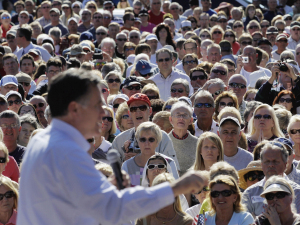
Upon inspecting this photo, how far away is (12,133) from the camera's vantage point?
22.7 feet

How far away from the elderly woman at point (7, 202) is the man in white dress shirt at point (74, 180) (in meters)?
2.71

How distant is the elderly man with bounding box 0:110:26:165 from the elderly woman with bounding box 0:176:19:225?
1.48m

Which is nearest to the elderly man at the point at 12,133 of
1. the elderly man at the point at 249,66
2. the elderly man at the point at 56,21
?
the elderly man at the point at 249,66

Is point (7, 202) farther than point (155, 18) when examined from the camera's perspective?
No

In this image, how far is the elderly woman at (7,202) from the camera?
5191 mm

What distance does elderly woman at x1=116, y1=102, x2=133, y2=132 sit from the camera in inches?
295

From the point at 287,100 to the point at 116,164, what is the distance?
605 centimetres

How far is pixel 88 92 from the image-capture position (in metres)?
2.58

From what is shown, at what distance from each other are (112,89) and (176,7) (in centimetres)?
686

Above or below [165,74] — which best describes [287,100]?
below

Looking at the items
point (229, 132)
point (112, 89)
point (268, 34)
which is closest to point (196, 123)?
point (229, 132)

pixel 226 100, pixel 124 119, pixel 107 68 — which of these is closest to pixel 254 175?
pixel 226 100

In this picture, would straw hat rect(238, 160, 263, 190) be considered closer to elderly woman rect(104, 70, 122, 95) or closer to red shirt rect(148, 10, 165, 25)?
elderly woman rect(104, 70, 122, 95)

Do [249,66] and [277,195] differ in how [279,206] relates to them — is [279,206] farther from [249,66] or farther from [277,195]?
[249,66]
